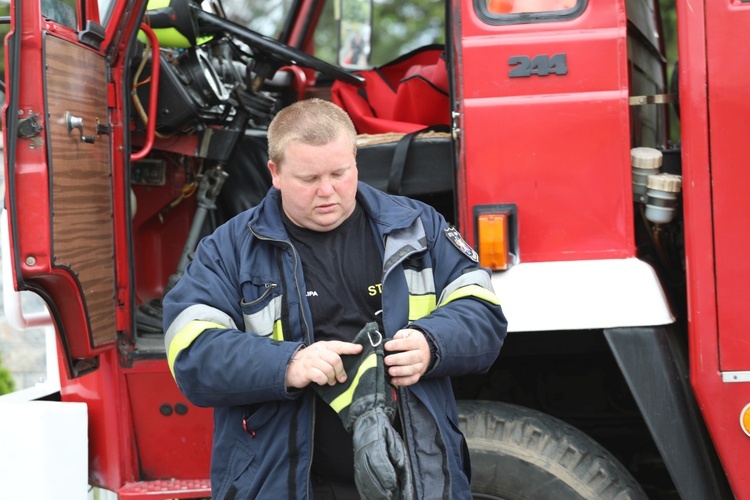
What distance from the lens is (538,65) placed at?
8.13ft

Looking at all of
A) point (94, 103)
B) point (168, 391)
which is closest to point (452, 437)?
point (168, 391)

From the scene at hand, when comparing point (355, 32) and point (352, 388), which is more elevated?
point (355, 32)

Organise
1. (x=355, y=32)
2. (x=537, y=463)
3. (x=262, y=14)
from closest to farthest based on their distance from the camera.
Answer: (x=537, y=463)
(x=355, y=32)
(x=262, y=14)

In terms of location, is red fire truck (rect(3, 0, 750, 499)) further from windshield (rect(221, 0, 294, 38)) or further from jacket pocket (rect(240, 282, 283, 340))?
windshield (rect(221, 0, 294, 38))

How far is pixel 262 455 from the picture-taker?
6.59 ft

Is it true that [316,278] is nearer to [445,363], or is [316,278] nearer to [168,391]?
[445,363]

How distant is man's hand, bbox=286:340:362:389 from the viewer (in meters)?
1.86

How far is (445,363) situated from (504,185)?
745 mm

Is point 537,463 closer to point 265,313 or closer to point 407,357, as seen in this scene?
point 407,357

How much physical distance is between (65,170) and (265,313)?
0.84m

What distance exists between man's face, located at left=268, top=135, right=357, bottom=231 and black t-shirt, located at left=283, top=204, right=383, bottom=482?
7 cm

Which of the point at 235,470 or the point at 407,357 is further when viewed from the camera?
the point at 235,470

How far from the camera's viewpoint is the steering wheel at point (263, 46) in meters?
3.30

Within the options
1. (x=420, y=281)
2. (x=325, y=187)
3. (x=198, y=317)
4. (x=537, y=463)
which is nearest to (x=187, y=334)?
(x=198, y=317)
